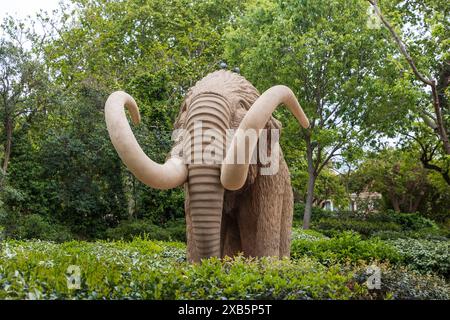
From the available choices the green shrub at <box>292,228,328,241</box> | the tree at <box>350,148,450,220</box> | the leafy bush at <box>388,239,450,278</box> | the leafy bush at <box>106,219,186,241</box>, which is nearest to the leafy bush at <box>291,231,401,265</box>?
the leafy bush at <box>388,239,450,278</box>

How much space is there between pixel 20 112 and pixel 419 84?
1130cm

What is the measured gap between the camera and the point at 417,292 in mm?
4027

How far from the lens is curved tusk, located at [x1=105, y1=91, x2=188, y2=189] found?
3633 millimetres

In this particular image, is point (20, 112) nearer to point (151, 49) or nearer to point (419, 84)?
point (151, 49)

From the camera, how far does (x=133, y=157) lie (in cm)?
364

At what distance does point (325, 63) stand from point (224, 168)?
11774mm

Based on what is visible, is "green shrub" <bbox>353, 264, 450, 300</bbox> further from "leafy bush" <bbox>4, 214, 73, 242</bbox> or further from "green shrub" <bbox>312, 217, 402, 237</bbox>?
"green shrub" <bbox>312, 217, 402, 237</bbox>

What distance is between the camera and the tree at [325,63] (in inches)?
559

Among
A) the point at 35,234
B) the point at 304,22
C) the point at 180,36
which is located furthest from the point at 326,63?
the point at 35,234

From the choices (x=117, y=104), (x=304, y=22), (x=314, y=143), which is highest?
(x=304, y=22)

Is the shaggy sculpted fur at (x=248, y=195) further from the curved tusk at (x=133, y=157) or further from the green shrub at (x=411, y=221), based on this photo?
the green shrub at (x=411, y=221)

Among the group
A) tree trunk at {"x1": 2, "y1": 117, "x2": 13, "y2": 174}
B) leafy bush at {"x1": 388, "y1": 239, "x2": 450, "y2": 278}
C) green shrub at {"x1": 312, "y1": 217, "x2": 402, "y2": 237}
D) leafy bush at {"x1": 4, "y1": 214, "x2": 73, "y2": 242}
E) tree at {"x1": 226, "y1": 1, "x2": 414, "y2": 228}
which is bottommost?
leafy bush at {"x1": 388, "y1": 239, "x2": 450, "y2": 278}

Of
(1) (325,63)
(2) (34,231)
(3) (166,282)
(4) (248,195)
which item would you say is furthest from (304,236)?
(3) (166,282)

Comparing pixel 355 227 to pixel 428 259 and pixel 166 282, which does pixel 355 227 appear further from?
pixel 166 282
